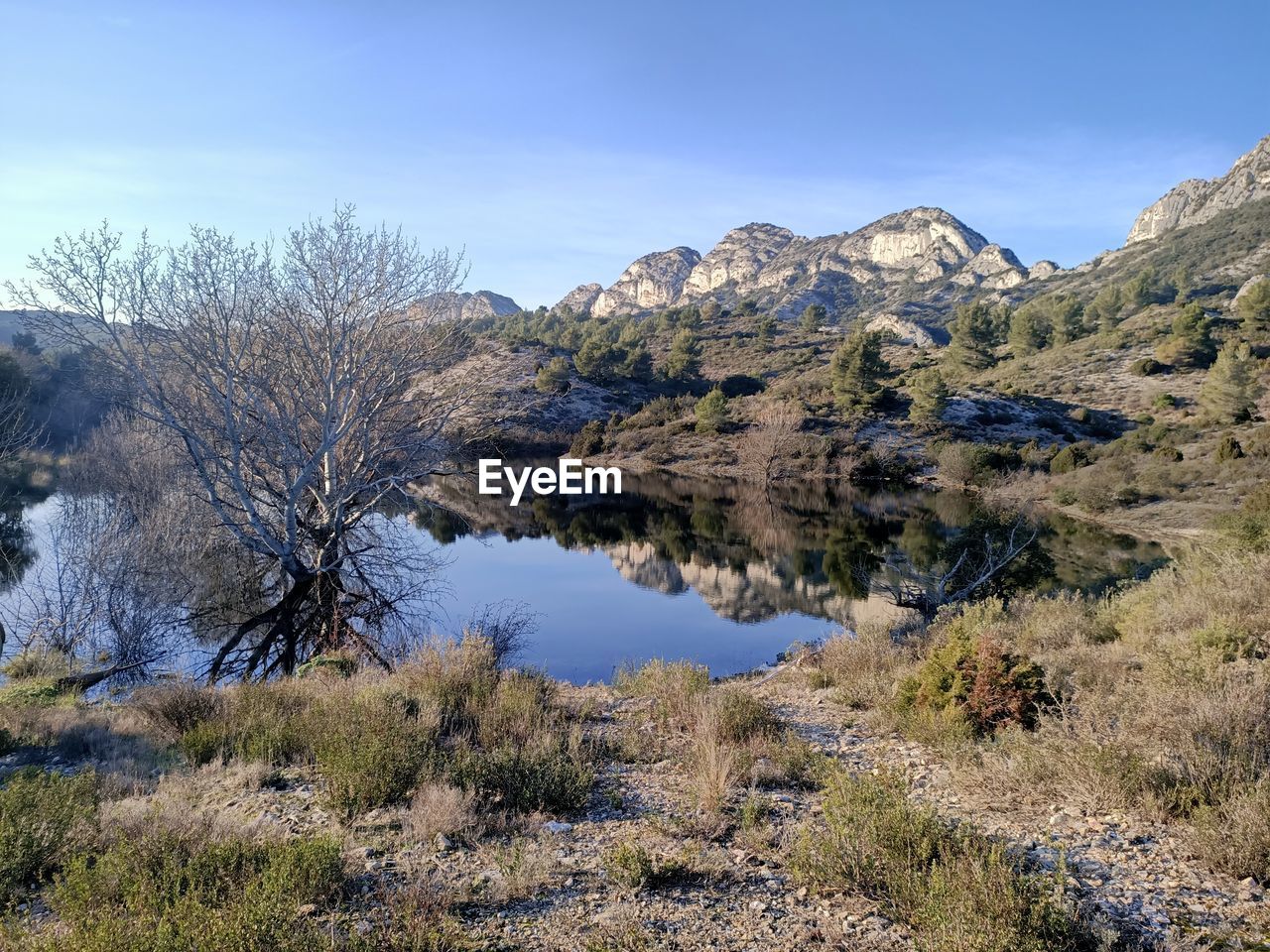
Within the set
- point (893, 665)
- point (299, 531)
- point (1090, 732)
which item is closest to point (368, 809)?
point (1090, 732)

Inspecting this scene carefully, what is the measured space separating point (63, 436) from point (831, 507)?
43.8 m

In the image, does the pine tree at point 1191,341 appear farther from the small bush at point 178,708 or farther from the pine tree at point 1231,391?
the small bush at point 178,708

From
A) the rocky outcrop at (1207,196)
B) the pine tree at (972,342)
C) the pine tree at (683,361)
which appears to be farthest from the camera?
the rocky outcrop at (1207,196)

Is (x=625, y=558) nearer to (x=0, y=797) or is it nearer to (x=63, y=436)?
(x=0, y=797)

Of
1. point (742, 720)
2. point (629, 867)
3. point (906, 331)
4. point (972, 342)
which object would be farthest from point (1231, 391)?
point (906, 331)

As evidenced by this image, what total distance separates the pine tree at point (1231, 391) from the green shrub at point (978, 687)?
3884 cm

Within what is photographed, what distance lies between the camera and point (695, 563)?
76.0 feet

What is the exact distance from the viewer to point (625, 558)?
24375 mm

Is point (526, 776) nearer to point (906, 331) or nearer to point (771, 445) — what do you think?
point (771, 445)

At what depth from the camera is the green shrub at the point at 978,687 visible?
6805 millimetres

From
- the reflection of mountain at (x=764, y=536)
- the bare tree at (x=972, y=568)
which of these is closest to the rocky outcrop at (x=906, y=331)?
the reflection of mountain at (x=764, y=536)

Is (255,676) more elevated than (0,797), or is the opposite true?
(0,797)

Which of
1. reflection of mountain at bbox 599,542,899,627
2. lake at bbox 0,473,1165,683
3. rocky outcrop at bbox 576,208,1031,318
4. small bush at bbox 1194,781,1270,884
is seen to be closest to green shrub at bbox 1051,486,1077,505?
lake at bbox 0,473,1165,683

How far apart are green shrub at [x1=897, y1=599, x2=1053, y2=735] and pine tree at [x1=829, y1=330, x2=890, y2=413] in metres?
45.8
